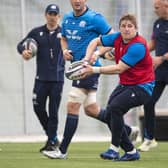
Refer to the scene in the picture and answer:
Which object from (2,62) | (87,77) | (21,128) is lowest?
(21,128)

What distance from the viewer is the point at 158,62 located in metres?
10.8

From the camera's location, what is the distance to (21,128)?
16375 millimetres

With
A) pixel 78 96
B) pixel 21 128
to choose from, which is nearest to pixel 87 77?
pixel 78 96

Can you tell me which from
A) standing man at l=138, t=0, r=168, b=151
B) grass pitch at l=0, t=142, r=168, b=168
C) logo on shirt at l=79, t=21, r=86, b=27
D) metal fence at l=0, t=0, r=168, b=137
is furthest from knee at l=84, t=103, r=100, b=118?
metal fence at l=0, t=0, r=168, b=137

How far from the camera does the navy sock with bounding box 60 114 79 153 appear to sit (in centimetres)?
918

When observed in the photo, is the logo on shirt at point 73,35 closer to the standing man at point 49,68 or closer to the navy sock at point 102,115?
the navy sock at point 102,115

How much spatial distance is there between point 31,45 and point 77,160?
214 centimetres

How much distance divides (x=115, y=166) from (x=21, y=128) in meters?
8.31

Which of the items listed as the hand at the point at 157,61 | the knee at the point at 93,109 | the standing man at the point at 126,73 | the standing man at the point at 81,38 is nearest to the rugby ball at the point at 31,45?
the standing man at the point at 81,38

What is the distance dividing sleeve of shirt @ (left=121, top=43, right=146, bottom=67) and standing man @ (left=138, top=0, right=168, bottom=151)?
1996 mm

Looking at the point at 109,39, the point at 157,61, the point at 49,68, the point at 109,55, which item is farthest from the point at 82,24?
the point at 157,61

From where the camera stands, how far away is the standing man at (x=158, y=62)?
35.3 feet

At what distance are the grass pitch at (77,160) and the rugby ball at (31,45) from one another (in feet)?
4.14

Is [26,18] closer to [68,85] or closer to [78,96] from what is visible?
[68,85]
